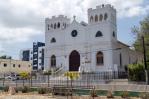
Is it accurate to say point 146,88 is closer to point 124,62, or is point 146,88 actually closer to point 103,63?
point 103,63

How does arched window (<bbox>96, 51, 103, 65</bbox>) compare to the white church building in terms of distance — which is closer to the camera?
the white church building

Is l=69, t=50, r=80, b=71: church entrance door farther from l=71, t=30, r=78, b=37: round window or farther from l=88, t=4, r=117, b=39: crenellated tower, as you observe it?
l=88, t=4, r=117, b=39: crenellated tower

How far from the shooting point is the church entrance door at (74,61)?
54.1m

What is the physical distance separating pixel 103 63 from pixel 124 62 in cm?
756

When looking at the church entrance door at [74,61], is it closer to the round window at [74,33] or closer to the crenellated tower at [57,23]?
the round window at [74,33]

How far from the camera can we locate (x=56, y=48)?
187 ft

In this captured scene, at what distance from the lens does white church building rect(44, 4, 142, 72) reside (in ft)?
168

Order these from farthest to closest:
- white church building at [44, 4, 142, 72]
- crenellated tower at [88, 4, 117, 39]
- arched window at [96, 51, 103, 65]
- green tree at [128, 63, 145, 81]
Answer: arched window at [96, 51, 103, 65] < crenellated tower at [88, 4, 117, 39] < white church building at [44, 4, 142, 72] < green tree at [128, 63, 145, 81]

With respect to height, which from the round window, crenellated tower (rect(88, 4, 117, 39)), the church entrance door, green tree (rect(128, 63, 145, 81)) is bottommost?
green tree (rect(128, 63, 145, 81))

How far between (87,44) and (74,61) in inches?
148

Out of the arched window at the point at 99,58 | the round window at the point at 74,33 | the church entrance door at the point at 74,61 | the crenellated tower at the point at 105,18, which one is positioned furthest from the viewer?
the round window at the point at 74,33

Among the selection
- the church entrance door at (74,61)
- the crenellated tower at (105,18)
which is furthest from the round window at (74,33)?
the crenellated tower at (105,18)

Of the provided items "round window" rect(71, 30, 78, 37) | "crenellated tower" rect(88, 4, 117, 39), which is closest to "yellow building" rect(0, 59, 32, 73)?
"round window" rect(71, 30, 78, 37)

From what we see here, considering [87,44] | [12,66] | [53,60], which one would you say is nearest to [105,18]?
[87,44]
